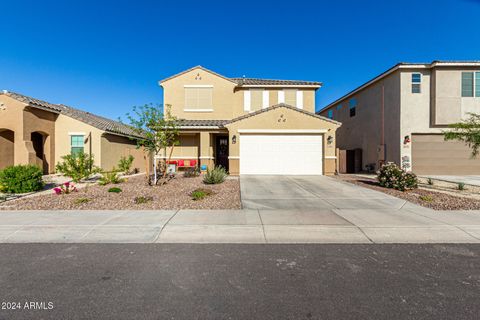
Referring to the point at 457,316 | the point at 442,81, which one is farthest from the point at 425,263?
the point at 442,81

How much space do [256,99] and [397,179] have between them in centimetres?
1200

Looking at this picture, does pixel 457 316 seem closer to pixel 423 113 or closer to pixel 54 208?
pixel 54 208

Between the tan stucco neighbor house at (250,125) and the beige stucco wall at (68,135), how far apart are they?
5.22 meters

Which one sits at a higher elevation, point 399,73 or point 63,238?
point 399,73

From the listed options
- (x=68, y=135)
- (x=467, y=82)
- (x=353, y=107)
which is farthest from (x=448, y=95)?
(x=68, y=135)

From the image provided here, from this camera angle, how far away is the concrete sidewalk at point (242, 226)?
4.61m

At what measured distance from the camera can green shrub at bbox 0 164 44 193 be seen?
8.85m

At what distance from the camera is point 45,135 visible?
49.1 ft

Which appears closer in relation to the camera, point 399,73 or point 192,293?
point 192,293

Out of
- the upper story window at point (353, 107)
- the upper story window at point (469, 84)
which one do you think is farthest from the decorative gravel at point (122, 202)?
the upper story window at point (469, 84)

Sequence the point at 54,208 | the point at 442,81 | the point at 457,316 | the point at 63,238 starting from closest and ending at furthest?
the point at 457,316 < the point at 63,238 < the point at 54,208 < the point at 442,81

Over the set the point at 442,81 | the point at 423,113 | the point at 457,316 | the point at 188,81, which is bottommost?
the point at 457,316

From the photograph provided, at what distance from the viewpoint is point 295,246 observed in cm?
429

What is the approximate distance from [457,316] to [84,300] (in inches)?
173
